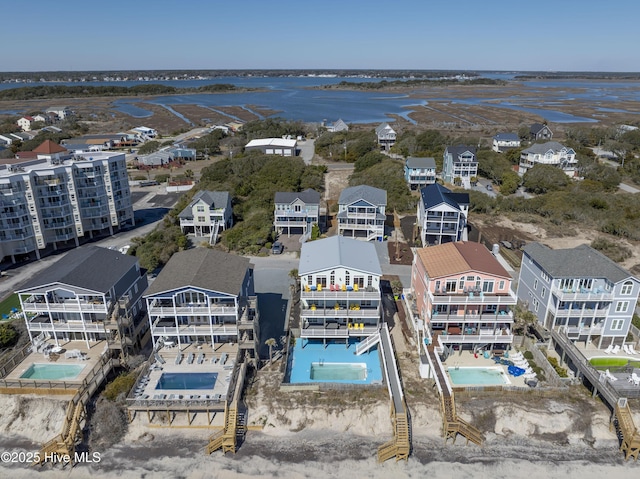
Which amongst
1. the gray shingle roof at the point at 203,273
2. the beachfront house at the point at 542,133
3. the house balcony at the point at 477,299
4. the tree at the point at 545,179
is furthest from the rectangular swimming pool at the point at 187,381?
the beachfront house at the point at 542,133

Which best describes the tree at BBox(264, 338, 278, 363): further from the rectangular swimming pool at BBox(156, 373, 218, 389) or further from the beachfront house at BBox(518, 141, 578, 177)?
the beachfront house at BBox(518, 141, 578, 177)

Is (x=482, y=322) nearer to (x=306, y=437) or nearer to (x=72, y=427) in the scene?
(x=306, y=437)

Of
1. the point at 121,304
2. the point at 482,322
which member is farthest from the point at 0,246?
the point at 482,322

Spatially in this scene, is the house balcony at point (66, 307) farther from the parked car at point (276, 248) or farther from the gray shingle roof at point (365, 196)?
the gray shingle roof at point (365, 196)

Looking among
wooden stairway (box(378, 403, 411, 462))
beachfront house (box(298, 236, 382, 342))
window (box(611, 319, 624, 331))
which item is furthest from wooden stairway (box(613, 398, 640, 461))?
beachfront house (box(298, 236, 382, 342))

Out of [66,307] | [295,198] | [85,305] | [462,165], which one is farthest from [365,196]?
[66,307]
